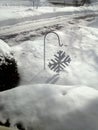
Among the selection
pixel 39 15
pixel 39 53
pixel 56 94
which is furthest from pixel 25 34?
pixel 56 94

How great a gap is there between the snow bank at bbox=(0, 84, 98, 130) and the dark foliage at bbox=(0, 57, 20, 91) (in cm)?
164

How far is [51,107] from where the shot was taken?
106 inches

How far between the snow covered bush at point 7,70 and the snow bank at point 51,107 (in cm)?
164

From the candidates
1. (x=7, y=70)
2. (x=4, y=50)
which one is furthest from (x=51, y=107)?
(x=4, y=50)

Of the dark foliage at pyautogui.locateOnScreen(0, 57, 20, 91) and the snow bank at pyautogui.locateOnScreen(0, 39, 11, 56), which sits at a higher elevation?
the snow bank at pyautogui.locateOnScreen(0, 39, 11, 56)

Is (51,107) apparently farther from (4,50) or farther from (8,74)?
(4,50)

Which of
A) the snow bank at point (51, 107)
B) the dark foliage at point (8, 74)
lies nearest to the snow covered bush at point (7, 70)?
the dark foliage at point (8, 74)

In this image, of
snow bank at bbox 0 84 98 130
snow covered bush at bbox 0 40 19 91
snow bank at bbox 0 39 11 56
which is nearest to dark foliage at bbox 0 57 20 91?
snow covered bush at bbox 0 40 19 91

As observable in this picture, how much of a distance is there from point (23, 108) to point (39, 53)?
156 inches

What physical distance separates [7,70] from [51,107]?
2344mm

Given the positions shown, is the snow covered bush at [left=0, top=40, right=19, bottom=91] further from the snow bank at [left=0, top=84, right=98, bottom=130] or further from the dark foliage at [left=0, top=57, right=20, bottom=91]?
the snow bank at [left=0, top=84, right=98, bottom=130]

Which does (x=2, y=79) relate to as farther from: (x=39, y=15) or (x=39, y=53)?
(x=39, y=15)

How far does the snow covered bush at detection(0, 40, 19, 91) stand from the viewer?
470cm

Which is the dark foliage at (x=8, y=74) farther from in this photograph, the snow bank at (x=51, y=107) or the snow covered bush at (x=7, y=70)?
the snow bank at (x=51, y=107)
